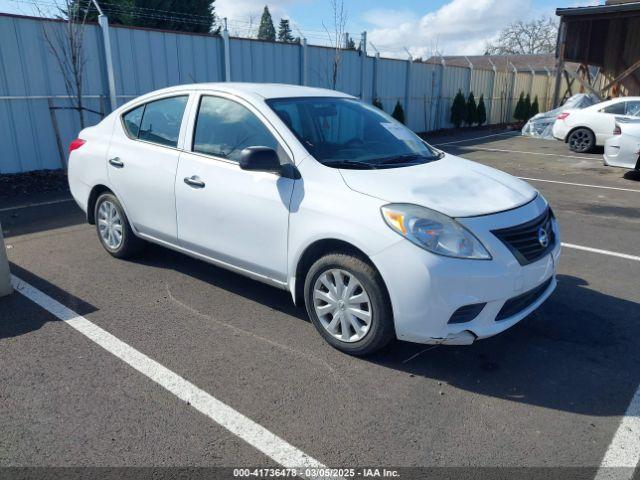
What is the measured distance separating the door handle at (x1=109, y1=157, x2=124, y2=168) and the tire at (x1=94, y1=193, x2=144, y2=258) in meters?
0.35

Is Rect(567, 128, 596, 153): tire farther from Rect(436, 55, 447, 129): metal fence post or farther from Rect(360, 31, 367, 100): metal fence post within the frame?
Rect(436, 55, 447, 129): metal fence post

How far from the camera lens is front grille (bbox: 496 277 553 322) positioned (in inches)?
130

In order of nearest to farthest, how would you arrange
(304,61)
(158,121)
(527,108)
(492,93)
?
(158,121)
(304,61)
(492,93)
(527,108)

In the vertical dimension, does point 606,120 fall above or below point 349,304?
above

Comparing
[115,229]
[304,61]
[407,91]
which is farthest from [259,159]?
[407,91]

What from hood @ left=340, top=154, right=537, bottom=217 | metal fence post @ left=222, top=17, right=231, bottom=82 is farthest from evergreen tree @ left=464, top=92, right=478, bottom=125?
hood @ left=340, top=154, right=537, bottom=217

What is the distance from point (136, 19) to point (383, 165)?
1930 centimetres

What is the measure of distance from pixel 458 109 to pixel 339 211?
20.1 meters

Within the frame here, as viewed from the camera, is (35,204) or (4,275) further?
(35,204)

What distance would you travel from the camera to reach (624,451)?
2680mm

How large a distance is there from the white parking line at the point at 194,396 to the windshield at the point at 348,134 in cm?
175

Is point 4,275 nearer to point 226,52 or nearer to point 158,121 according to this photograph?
point 158,121

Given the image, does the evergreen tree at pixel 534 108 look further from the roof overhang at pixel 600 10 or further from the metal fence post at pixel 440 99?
the metal fence post at pixel 440 99

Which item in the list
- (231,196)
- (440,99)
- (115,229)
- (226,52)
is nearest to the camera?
(231,196)
